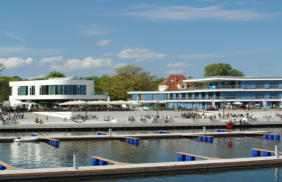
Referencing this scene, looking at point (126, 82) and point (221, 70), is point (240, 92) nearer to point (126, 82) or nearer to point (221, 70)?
point (126, 82)

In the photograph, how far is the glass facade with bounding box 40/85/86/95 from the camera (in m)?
92.5

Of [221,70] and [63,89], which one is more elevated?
[221,70]

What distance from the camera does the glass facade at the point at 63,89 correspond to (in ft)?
303

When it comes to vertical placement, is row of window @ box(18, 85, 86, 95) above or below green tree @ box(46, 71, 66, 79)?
below

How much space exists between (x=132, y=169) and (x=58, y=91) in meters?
67.9

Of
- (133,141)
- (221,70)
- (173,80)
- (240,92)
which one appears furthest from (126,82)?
(133,141)

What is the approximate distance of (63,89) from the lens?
9250 centimetres

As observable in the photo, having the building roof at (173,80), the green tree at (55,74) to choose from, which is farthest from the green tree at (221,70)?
the green tree at (55,74)

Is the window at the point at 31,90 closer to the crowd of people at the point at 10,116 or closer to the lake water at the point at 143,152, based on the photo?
the crowd of people at the point at 10,116

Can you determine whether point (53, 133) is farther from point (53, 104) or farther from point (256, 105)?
point (256, 105)

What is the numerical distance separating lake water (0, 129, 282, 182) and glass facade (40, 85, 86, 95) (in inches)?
1858

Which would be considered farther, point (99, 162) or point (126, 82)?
point (126, 82)

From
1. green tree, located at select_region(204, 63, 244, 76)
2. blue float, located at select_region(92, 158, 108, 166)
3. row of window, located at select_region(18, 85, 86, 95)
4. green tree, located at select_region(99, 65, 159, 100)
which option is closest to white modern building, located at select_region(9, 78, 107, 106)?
row of window, located at select_region(18, 85, 86, 95)

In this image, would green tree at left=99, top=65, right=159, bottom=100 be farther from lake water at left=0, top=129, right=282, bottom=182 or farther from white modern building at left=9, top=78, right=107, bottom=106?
lake water at left=0, top=129, right=282, bottom=182
